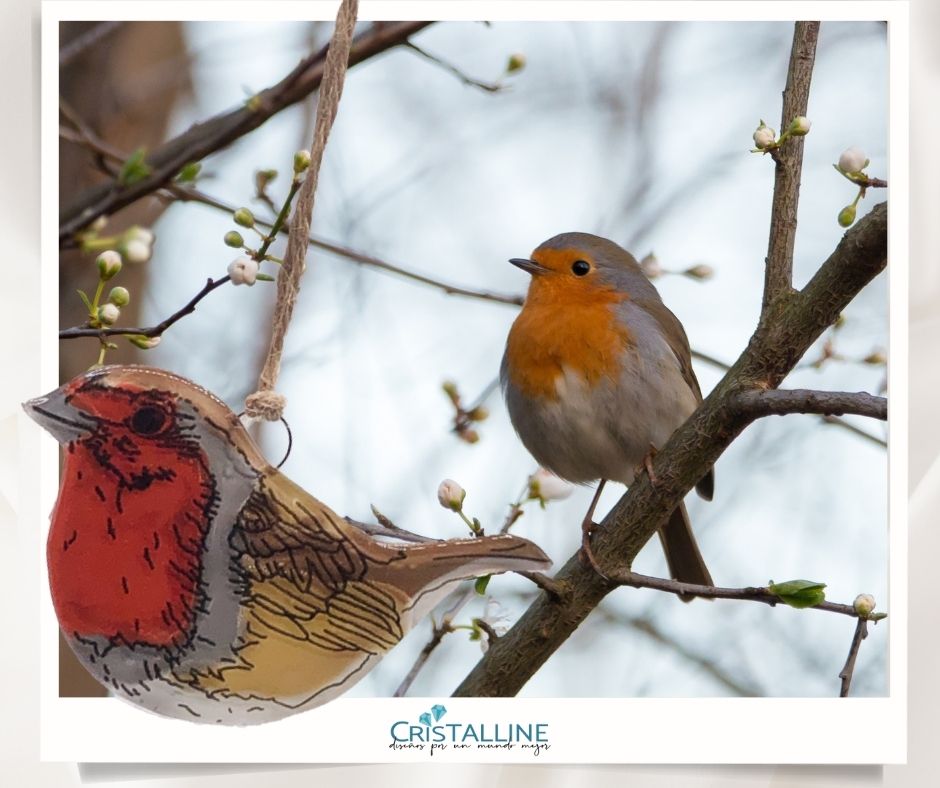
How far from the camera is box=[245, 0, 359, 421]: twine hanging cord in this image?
0.97 m

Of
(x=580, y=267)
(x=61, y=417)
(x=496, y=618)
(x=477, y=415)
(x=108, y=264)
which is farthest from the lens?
(x=580, y=267)

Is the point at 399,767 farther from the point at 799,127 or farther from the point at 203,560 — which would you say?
the point at 799,127

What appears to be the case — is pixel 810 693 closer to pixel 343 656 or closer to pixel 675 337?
pixel 675 337

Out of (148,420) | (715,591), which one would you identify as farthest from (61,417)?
(715,591)

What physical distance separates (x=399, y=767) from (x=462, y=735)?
125 mm

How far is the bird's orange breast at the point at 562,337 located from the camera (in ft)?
4.75

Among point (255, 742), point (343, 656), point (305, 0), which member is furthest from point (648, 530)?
point (305, 0)

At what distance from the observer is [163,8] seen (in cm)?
128

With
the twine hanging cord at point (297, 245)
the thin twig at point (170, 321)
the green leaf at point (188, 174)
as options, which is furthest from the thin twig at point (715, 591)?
the green leaf at point (188, 174)

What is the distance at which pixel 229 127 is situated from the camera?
129 centimetres

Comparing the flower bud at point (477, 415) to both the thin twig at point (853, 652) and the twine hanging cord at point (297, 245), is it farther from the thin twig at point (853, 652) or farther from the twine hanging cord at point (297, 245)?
the thin twig at point (853, 652)

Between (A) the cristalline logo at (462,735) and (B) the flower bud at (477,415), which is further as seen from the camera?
(B) the flower bud at (477,415)

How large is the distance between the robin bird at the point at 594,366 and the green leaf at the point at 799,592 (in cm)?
31

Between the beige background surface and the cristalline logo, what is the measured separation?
6cm
